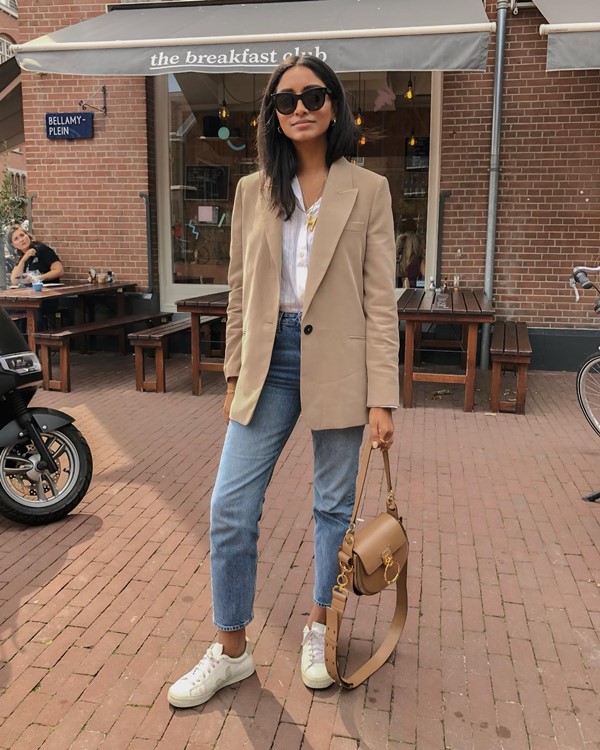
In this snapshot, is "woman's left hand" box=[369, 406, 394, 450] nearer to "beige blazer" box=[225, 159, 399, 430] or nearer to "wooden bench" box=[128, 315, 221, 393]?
"beige blazer" box=[225, 159, 399, 430]

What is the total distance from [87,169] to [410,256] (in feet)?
13.3

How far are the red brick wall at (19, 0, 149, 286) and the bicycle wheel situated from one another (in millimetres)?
5427

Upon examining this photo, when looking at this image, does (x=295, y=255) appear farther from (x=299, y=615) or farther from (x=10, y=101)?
(x=10, y=101)

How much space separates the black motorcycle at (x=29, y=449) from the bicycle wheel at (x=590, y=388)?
3.61 meters

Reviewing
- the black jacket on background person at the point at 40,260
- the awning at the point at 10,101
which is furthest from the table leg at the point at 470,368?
the awning at the point at 10,101

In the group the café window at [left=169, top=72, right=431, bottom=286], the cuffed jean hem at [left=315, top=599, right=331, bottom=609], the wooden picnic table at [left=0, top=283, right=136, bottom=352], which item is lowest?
the cuffed jean hem at [left=315, top=599, right=331, bottom=609]

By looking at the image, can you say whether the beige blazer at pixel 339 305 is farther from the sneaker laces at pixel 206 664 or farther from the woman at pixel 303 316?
the sneaker laces at pixel 206 664

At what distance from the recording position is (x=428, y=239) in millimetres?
8242

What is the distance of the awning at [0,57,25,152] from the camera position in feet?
30.0

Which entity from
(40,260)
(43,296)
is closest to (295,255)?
(43,296)

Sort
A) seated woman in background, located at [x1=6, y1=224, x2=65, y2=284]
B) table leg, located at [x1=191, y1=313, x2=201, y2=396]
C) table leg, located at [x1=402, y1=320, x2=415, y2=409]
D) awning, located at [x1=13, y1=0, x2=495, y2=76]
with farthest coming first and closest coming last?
seated woman in background, located at [x1=6, y1=224, x2=65, y2=284]
table leg, located at [x1=191, y1=313, x2=201, y2=396]
table leg, located at [x1=402, y1=320, x2=415, y2=409]
awning, located at [x1=13, y1=0, x2=495, y2=76]

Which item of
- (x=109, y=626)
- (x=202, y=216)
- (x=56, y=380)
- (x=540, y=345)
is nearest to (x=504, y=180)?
(x=540, y=345)

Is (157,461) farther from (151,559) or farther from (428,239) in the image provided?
(428,239)

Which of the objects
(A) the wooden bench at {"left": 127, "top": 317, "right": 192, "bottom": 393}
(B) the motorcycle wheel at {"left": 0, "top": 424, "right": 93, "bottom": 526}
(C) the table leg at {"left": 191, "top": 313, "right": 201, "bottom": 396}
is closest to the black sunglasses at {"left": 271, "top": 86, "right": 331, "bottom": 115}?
(B) the motorcycle wheel at {"left": 0, "top": 424, "right": 93, "bottom": 526}
